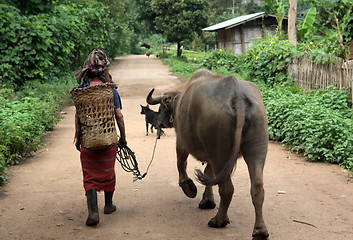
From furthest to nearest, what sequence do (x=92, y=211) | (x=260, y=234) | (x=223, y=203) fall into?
(x=92, y=211) → (x=223, y=203) → (x=260, y=234)

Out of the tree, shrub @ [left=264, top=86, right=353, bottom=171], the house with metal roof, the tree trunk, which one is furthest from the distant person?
the tree

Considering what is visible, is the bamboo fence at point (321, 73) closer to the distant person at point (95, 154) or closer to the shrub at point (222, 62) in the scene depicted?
the distant person at point (95, 154)

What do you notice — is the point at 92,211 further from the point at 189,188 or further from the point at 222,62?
the point at 222,62

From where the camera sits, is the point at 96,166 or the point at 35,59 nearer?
the point at 96,166

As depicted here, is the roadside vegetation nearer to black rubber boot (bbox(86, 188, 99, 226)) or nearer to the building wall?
black rubber boot (bbox(86, 188, 99, 226))

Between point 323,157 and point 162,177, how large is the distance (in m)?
2.85

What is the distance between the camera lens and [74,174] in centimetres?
741

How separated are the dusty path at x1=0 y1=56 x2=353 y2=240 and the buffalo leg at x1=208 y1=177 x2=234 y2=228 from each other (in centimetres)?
8

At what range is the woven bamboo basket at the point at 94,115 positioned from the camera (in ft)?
16.3

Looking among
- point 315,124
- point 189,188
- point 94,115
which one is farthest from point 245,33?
point 94,115

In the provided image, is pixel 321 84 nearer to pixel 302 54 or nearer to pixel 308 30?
pixel 302 54

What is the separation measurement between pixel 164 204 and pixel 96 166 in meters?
1.14

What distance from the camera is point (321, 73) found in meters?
11.5

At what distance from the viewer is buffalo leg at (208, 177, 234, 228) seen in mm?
4805
